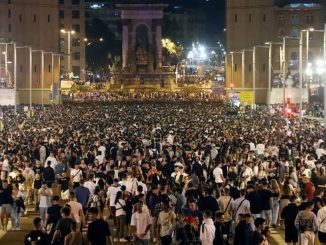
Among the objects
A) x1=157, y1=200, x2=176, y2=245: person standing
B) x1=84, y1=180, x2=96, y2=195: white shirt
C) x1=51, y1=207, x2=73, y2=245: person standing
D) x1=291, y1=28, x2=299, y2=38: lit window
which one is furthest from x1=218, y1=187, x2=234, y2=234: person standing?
x1=291, y1=28, x2=299, y2=38: lit window

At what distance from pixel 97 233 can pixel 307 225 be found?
403 cm

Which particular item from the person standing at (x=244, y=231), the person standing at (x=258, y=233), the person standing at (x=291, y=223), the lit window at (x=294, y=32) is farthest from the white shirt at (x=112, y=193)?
the lit window at (x=294, y=32)

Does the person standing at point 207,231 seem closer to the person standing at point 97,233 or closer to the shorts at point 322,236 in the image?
the person standing at point 97,233

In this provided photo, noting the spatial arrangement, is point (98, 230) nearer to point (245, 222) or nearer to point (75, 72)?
point (245, 222)

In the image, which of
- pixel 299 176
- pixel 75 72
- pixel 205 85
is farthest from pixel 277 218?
pixel 75 72

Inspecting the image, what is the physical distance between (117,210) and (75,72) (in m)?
168

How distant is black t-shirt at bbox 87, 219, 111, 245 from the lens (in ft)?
60.4

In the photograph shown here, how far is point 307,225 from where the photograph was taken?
65.2 ft

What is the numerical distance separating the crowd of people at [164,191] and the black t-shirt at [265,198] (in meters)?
0.03

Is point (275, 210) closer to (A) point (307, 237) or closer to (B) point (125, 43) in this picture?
(A) point (307, 237)

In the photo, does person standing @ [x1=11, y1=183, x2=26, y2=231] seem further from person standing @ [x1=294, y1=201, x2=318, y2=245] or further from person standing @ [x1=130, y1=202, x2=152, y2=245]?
person standing @ [x1=294, y1=201, x2=318, y2=245]

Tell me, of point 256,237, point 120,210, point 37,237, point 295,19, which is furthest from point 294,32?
point 37,237

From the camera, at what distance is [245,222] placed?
61.8 ft

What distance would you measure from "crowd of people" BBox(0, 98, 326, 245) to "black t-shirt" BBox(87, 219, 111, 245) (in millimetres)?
17
